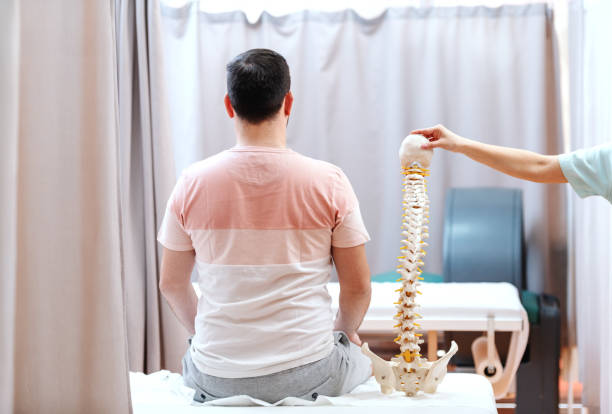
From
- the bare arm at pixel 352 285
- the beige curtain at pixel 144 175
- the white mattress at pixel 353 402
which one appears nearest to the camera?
the white mattress at pixel 353 402

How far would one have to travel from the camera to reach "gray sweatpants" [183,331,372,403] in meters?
1.55

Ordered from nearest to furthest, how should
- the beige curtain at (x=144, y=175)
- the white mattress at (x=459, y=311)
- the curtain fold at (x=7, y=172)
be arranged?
the curtain fold at (x=7, y=172) → the white mattress at (x=459, y=311) → the beige curtain at (x=144, y=175)

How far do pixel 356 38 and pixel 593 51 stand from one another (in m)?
1.19

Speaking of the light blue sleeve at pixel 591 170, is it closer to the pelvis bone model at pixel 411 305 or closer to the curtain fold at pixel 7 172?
the pelvis bone model at pixel 411 305

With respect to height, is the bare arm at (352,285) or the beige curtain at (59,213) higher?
the beige curtain at (59,213)

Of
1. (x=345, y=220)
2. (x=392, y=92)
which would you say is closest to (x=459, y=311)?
(x=345, y=220)

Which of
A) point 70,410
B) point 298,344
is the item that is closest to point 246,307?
point 298,344

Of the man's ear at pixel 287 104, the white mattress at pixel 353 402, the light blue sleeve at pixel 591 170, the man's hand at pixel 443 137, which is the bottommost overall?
the white mattress at pixel 353 402

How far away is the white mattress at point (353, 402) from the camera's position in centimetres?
152

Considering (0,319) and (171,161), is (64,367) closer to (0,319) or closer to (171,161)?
(0,319)

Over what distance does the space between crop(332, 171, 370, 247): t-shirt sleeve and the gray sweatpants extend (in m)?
0.25

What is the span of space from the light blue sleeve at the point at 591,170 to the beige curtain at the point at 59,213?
109cm

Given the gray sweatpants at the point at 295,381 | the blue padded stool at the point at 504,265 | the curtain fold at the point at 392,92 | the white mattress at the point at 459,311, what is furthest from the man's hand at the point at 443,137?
the curtain fold at the point at 392,92

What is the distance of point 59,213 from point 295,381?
2.39 feet
